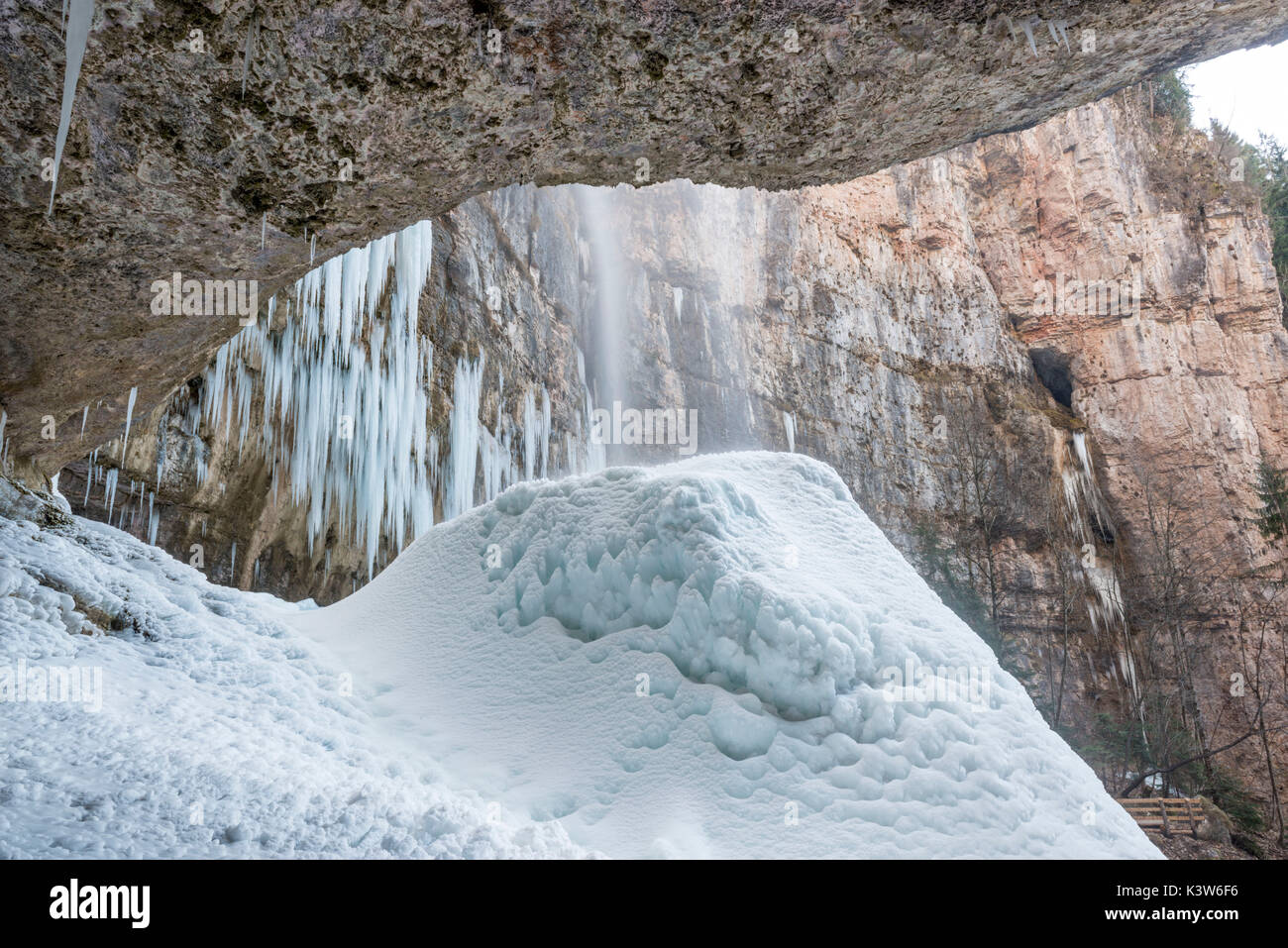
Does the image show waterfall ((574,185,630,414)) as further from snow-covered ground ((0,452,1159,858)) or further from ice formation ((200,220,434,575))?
snow-covered ground ((0,452,1159,858))

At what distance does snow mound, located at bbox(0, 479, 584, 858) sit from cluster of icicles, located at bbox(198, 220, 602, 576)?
Result: 576 centimetres

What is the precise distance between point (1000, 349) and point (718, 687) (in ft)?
73.3

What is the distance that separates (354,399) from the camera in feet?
36.2

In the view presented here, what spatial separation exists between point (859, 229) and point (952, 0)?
2123 cm

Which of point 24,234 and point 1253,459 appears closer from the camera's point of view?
point 24,234

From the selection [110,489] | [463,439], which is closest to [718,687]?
[110,489]

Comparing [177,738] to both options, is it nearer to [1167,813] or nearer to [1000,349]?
[1167,813]

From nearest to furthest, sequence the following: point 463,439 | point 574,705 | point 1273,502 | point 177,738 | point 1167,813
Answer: point 177,738, point 574,705, point 1167,813, point 463,439, point 1273,502

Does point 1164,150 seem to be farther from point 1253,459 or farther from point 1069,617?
point 1069,617

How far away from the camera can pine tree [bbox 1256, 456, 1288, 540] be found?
18.8 metres

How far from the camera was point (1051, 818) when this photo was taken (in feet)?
8.95

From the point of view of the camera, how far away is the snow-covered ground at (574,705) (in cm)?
251

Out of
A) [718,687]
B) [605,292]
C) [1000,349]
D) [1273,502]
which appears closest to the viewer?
[718,687]

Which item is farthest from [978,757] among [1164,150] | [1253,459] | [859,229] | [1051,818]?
[1164,150]
